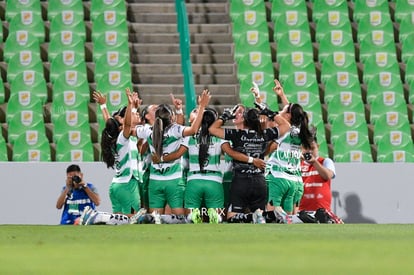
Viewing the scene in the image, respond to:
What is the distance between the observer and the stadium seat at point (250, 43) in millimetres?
18938

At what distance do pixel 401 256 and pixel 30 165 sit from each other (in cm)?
872

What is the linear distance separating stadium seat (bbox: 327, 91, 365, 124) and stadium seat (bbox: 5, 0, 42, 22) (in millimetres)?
4728

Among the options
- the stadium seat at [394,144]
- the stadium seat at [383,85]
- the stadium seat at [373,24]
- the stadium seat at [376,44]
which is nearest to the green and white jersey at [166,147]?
the stadium seat at [394,144]

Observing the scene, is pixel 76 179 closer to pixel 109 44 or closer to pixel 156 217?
pixel 156 217

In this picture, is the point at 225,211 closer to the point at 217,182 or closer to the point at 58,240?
the point at 217,182

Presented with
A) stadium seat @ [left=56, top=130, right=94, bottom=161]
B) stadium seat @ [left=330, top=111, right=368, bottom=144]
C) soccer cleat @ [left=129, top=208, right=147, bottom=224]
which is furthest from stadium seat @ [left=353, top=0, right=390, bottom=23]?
soccer cleat @ [left=129, top=208, right=147, bottom=224]

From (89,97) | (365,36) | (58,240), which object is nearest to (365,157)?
(365,36)

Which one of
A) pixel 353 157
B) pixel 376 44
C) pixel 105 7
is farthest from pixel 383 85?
pixel 105 7

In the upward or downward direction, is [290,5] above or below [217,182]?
above

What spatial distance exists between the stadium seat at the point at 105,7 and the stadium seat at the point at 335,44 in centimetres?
316

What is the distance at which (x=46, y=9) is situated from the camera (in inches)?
771

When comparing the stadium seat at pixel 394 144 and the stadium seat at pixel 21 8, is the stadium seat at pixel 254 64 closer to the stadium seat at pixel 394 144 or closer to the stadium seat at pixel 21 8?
the stadium seat at pixel 394 144

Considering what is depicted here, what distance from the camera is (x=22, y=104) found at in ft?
57.8

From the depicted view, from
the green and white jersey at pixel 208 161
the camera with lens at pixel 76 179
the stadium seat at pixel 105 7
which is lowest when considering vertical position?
the camera with lens at pixel 76 179
